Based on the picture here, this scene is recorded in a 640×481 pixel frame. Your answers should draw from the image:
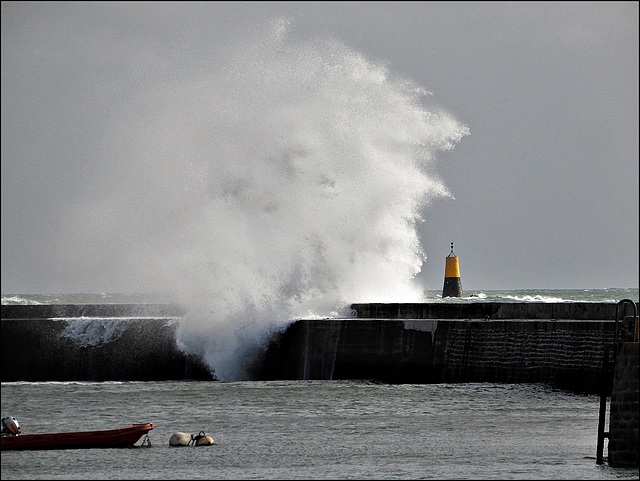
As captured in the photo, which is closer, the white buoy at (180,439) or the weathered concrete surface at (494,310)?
the white buoy at (180,439)

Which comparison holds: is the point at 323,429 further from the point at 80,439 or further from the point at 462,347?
the point at 462,347

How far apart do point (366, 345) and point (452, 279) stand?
17.7 meters

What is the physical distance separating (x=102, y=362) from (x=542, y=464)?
13264mm

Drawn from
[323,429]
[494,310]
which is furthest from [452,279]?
[323,429]

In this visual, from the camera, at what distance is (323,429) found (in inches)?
604

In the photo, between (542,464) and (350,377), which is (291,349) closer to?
(350,377)

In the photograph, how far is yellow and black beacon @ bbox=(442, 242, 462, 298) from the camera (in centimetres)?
3806

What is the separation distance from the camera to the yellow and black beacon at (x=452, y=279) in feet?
125

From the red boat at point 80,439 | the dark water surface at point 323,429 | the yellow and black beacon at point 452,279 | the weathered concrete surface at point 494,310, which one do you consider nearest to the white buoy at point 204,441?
the dark water surface at point 323,429

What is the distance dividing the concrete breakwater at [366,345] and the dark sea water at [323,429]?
1.51ft

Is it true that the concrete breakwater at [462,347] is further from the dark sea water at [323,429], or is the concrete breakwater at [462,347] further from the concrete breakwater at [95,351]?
the concrete breakwater at [95,351]

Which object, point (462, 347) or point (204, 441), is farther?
point (462, 347)

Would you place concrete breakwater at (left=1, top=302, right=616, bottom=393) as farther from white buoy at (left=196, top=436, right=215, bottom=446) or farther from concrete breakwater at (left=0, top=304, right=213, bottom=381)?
white buoy at (left=196, top=436, right=215, bottom=446)

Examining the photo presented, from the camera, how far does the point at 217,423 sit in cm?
1608
